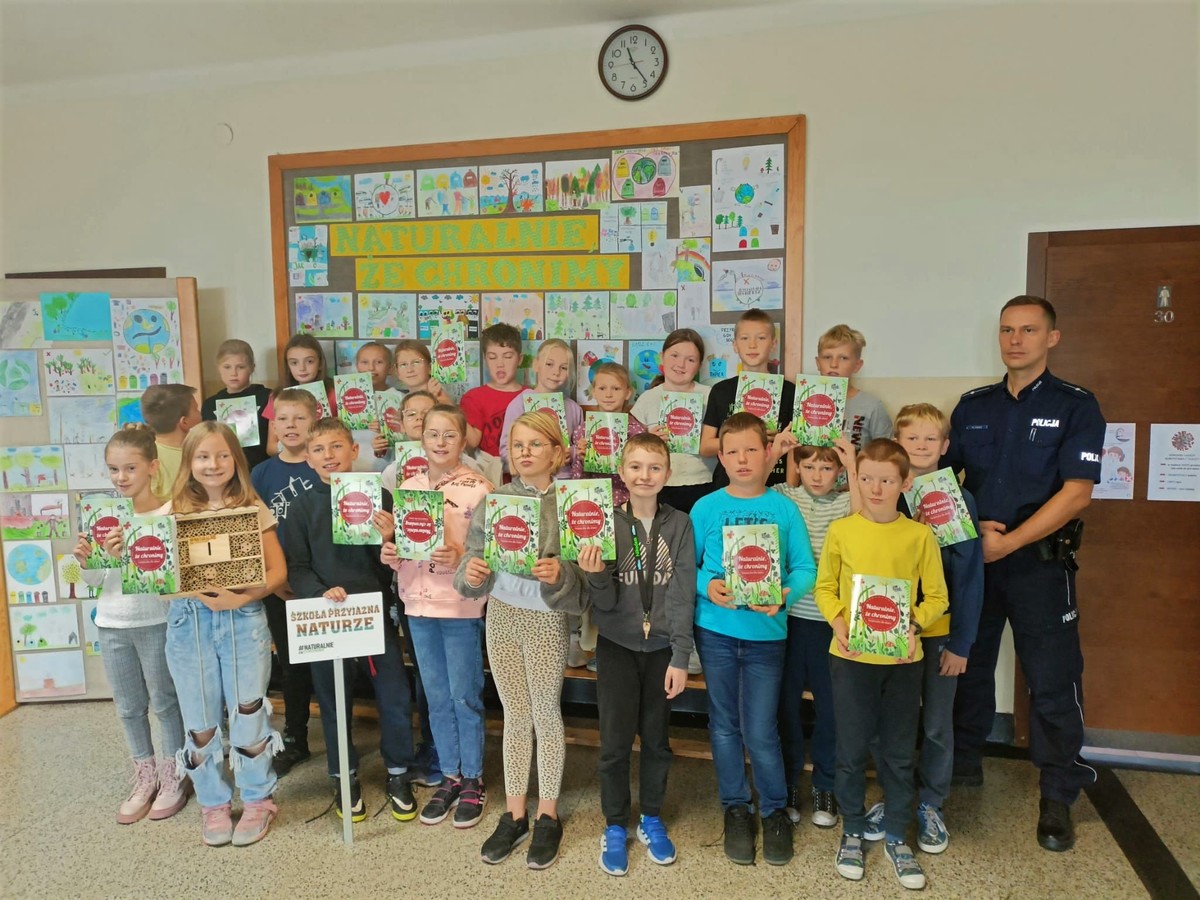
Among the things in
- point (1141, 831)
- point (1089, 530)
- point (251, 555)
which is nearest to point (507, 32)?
point (251, 555)

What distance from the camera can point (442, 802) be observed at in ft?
8.53

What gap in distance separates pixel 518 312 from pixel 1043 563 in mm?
2294

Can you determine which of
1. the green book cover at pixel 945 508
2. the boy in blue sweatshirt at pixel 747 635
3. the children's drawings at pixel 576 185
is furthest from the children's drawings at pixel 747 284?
the green book cover at pixel 945 508

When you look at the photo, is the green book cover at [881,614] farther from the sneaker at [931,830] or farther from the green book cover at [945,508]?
the sneaker at [931,830]


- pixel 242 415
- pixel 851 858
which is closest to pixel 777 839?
pixel 851 858

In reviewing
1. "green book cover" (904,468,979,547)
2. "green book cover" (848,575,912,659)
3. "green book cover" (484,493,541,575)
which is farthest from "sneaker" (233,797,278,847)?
"green book cover" (904,468,979,547)

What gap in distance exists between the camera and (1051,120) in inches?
117

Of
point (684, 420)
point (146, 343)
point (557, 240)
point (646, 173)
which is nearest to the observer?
point (684, 420)

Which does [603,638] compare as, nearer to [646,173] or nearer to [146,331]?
[646,173]

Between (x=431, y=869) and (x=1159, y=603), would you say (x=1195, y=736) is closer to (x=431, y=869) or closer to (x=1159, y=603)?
(x=1159, y=603)

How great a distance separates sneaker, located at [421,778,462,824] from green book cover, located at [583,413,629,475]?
3.90 ft

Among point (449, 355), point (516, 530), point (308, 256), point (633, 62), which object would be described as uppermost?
point (633, 62)

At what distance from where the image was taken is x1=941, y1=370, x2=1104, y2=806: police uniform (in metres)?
2.46

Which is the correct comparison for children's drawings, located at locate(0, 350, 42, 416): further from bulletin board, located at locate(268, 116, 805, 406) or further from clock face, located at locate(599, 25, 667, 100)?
clock face, located at locate(599, 25, 667, 100)
